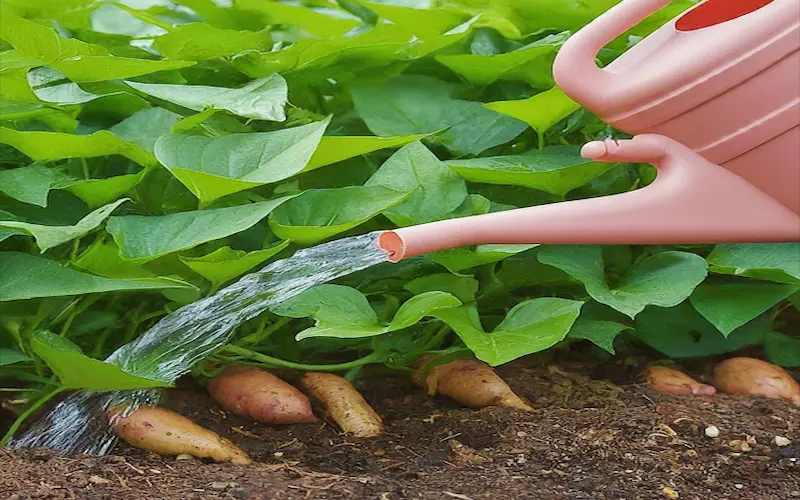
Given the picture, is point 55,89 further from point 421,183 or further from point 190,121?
point 421,183

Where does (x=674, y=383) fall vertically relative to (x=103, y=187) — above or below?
below

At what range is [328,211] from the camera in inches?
30.5

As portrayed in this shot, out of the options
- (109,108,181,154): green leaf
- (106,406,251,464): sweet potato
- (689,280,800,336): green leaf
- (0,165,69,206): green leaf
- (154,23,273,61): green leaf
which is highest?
(154,23,273,61): green leaf

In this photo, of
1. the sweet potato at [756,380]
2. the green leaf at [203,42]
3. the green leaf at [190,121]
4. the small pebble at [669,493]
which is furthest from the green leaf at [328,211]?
the sweet potato at [756,380]

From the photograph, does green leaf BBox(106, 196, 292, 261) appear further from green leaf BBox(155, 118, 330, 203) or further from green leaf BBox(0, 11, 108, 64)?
green leaf BBox(0, 11, 108, 64)

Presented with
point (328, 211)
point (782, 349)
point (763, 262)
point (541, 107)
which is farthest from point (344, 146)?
point (782, 349)

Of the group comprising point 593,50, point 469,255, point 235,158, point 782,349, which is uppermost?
point 593,50

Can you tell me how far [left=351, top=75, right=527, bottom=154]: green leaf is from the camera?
891mm

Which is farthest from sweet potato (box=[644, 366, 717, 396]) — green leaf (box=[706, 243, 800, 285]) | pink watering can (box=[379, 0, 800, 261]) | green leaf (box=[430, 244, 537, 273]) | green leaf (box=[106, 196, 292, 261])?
green leaf (box=[106, 196, 292, 261])

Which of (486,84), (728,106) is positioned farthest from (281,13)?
(728,106)

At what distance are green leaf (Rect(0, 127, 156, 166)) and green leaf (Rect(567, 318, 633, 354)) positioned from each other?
42cm

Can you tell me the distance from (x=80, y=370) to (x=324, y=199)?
0.25 metres

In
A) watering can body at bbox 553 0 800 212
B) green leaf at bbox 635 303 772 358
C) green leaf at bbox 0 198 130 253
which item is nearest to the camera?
watering can body at bbox 553 0 800 212

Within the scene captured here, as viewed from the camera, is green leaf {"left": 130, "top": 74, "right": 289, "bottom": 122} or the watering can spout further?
green leaf {"left": 130, "top": 74, "right": 289, "bottom": 122}
